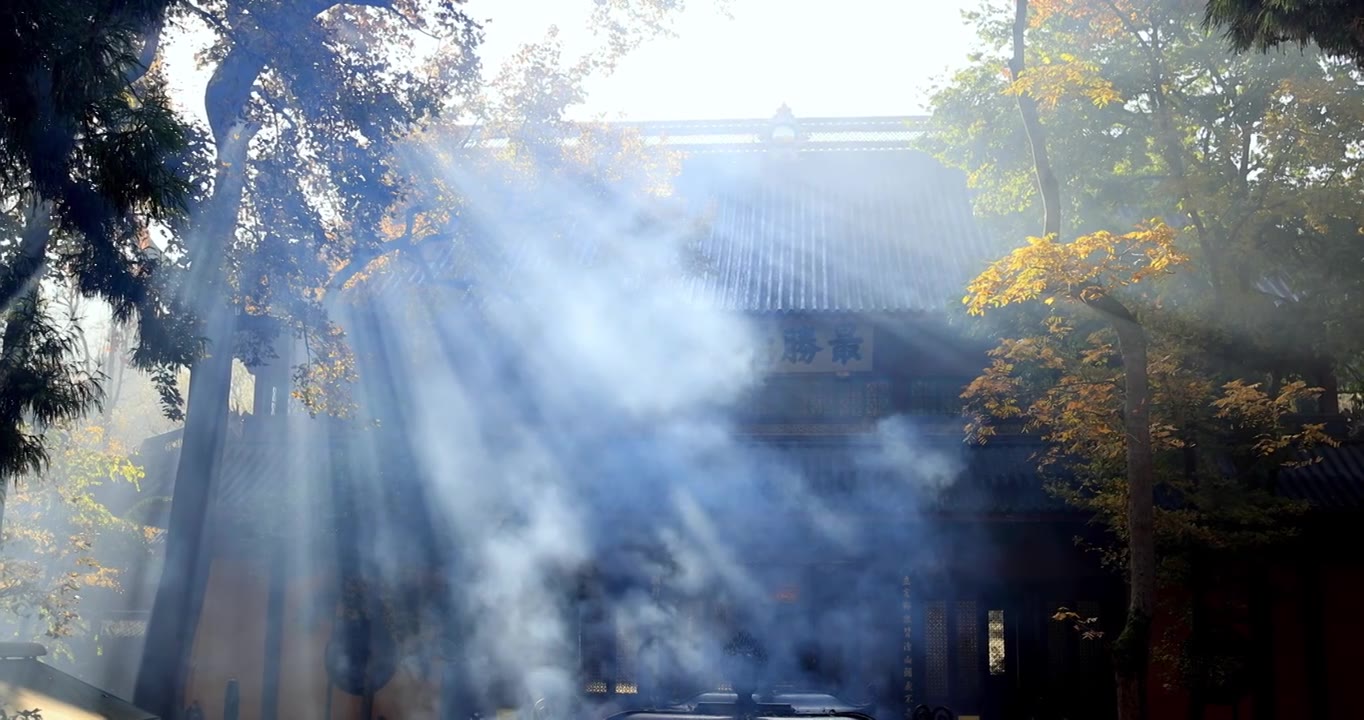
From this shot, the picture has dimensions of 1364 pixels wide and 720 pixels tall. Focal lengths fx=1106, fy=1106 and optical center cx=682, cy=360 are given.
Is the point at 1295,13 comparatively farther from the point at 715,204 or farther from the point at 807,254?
the point at 715,204

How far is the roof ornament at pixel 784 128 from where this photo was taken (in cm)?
2014

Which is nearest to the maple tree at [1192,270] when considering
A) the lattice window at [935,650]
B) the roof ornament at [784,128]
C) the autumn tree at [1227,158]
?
the autumn tree at [1227,158]

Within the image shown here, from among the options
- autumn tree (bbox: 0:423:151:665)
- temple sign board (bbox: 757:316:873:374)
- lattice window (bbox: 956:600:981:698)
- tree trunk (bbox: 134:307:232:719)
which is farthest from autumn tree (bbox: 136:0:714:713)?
lattice window (bbox: 956:600:981:698)

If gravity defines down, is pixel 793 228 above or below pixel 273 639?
above

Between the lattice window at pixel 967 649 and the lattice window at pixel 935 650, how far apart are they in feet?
0.55

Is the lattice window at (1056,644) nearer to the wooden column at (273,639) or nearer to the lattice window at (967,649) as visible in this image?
the lattice window at (967,649)

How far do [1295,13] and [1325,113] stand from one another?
4.91m

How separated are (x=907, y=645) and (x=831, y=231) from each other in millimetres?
6617

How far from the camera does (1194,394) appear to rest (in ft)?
36.1

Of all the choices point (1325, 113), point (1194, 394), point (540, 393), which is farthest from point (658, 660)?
point (1325, 113)

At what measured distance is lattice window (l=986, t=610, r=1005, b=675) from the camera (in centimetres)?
1434

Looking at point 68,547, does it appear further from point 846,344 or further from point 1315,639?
point 1315,639

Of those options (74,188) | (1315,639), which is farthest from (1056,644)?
(74,188)

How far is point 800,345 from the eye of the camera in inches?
583
